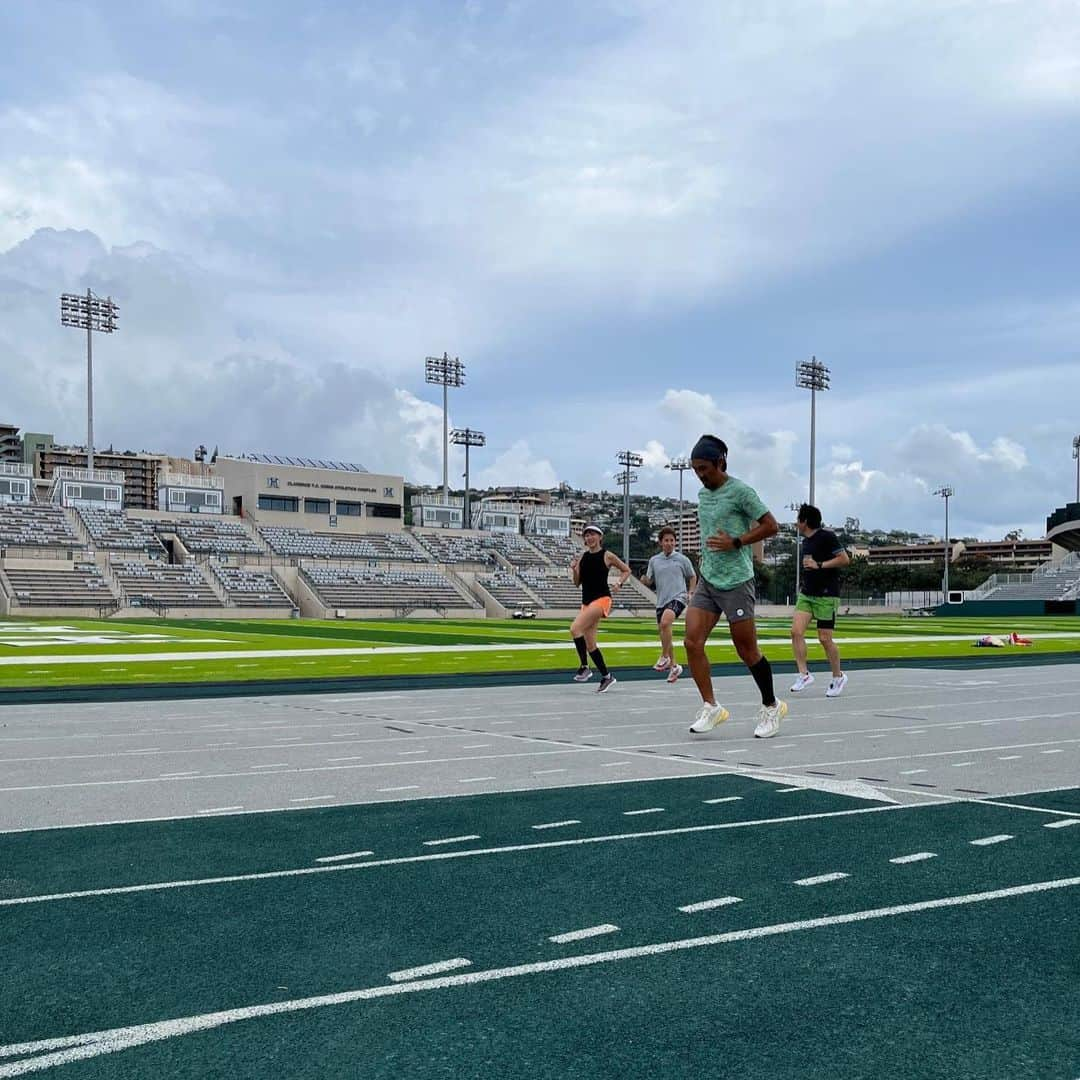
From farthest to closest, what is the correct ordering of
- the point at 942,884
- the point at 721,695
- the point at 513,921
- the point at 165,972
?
the point at 721,695, the point at 942,884, the point at 513,921, the point at 165,972

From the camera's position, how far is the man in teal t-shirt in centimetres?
887

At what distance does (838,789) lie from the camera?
6605 millimetres

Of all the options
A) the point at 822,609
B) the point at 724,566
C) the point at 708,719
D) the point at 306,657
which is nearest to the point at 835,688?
the point at 822,609

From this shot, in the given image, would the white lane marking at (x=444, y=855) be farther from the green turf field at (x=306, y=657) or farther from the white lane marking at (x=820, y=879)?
the green turf field at (x=306, y=657)

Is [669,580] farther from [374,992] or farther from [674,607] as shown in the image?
[374,992]

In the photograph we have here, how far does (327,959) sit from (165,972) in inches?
19.4

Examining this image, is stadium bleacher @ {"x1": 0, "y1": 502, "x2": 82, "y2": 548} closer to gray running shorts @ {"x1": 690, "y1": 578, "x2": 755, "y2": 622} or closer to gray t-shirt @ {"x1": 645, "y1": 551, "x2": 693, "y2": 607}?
gray t-shirt @ {"x1": 645, "y1": 551, "x2": 693, "y2": 607}

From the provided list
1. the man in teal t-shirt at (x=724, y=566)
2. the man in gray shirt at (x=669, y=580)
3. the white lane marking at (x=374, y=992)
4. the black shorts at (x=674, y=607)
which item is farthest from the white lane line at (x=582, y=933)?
the black shorts at (x=674, y=607)

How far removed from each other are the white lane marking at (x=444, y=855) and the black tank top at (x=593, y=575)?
8130 mm

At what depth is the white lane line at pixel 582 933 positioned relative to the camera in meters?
3.71

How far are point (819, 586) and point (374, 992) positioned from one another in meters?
10.5

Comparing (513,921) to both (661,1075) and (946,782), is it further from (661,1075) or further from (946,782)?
(946,782)

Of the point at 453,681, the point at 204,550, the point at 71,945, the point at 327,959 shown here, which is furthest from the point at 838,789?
the point at 204,550

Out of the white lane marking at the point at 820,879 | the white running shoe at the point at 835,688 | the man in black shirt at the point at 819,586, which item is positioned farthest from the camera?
the white running shoe at the point at 835,688
